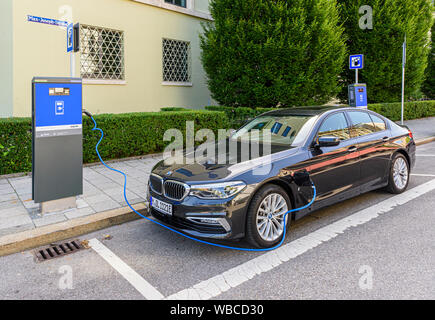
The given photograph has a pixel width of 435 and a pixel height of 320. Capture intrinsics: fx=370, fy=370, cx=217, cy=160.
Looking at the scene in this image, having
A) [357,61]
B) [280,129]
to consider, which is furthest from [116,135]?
[357,61]

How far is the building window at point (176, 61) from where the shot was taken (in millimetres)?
13258

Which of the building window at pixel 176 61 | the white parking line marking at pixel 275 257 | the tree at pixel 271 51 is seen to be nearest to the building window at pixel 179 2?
the building window at pixel 176 61

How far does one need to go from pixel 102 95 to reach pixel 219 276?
9.16 metres

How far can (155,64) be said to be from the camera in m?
12.7

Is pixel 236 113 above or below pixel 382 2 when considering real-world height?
below

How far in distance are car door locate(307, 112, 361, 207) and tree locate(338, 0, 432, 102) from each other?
40.5ft

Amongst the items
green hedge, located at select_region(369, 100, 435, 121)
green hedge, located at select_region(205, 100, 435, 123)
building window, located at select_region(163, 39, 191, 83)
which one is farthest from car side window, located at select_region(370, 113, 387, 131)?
green hedge, located at select_region(369, 100, 435, 121)

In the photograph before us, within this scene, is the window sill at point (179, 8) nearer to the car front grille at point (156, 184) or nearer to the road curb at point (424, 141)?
the road curb at point (424, 141)

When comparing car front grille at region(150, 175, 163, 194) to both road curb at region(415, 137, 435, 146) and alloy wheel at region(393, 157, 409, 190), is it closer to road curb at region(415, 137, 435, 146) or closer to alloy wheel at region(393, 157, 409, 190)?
alloy wheel at region(393, 157, 409, 190)

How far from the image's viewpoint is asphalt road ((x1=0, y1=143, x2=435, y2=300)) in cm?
312

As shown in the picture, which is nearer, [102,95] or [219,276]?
[219,276]
